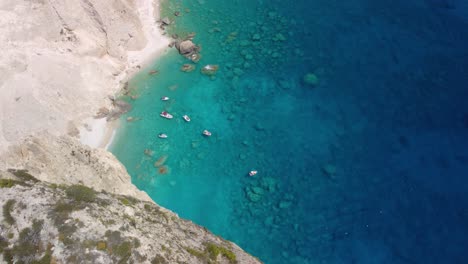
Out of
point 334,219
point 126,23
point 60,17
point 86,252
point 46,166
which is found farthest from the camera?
point 126,23

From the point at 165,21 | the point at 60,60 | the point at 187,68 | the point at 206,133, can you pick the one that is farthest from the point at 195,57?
the point at 60,60

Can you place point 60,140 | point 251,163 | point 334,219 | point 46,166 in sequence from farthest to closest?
point 251,163
point 334,219
point 60,140
point 46,166

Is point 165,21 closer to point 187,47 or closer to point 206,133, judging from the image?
point 187,47

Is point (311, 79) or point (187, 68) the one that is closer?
point (311, 79)

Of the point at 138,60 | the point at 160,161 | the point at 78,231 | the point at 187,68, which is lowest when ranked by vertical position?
the point at 160,161

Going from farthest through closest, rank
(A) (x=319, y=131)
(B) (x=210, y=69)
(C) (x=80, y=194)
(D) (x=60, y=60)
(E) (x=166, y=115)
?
(B) (x=210, y=69) → (E) (x=166, y=115) → (D) (x=60, y=60) → (A) (x=319, y=131) → (C) (x=80, y=194)

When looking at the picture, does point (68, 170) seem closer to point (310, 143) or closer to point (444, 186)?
point (310, 143)

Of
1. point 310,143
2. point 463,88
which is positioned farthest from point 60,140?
point 463,88
